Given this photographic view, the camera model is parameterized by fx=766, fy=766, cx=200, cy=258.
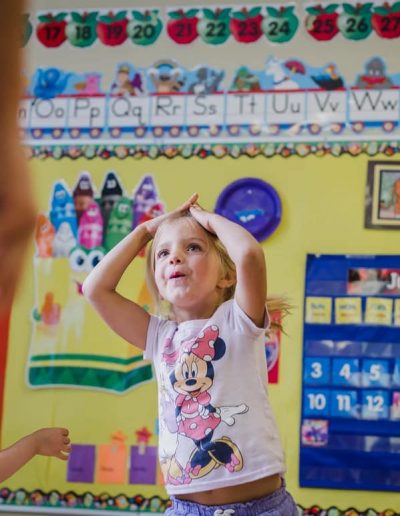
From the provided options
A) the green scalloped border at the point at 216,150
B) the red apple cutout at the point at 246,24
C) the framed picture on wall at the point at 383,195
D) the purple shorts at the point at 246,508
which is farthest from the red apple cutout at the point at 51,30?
the purple shorts at the point at 246,508

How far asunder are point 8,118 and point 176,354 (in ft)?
4.32

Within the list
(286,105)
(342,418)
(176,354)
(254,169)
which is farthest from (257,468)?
(286,105)

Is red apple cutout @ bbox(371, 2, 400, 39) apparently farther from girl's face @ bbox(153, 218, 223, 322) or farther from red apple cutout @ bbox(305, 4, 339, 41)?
girl's face @ bbox(153, 218, 223, 322)

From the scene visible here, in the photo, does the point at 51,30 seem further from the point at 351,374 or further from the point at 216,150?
the point at 351,374

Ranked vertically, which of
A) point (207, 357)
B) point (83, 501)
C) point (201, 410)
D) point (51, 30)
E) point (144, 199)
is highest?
point (51, 30)

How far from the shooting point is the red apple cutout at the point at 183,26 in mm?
2707

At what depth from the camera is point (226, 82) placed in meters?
2.66

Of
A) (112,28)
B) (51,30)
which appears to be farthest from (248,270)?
(51,30)

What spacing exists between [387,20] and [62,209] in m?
1.29

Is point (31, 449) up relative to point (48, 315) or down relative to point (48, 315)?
down

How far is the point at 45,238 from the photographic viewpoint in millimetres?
2680

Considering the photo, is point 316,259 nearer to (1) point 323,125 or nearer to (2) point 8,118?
(1) point 323,125

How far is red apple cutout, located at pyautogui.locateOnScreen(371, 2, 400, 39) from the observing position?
2605 millimetres

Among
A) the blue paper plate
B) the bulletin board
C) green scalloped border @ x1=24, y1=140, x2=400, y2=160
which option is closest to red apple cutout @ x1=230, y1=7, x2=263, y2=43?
the bulletin board
